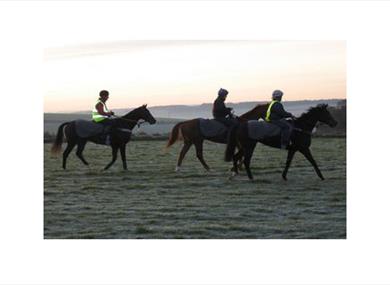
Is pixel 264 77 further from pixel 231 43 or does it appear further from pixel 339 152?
pixel 339 152

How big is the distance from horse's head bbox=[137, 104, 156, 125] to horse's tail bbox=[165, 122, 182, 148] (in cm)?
28

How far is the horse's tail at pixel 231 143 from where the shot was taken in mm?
10359

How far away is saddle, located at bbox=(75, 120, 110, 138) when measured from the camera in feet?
33.7

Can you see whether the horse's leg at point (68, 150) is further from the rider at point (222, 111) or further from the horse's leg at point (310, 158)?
the horse's leg at point (310, 158)

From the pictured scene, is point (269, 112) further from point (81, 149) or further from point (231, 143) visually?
point (81, 149)

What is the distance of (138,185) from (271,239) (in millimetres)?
1771

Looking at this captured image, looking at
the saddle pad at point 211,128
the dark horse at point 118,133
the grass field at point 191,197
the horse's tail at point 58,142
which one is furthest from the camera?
the saddle pad at point 211,128

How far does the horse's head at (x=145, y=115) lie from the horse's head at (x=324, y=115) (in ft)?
6.58

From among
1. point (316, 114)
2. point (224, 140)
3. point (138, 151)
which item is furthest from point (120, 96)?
point (316, 114)

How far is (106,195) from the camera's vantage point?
9.94 metres

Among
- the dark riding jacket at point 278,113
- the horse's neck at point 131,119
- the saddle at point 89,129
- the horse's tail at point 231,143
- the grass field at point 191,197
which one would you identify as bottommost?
the grass field at point 191,197

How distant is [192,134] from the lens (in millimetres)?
10422

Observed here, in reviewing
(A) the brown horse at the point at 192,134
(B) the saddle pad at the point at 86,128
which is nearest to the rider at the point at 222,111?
(A) the brown horse at the point at 192,134

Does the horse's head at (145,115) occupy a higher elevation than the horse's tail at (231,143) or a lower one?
higher
